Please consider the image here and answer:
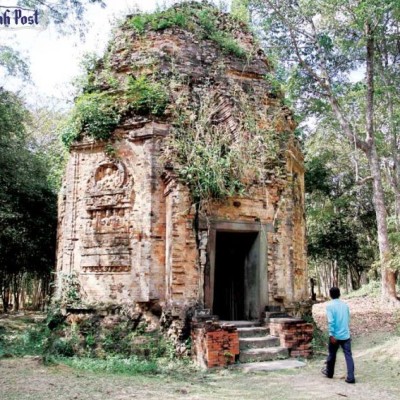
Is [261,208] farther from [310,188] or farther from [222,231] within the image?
[310,188]

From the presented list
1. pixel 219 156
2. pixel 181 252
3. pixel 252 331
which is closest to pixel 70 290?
pixel 181 252

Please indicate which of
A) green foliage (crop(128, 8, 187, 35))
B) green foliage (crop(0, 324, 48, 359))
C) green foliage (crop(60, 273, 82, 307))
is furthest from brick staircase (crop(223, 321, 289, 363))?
green foliage (crop(128, 8, 187, 35))

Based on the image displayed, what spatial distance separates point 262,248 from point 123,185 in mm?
3434

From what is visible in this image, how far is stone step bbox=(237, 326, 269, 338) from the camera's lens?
917 cm

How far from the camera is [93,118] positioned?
34.3 feet

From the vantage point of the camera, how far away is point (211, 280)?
31.4 ft

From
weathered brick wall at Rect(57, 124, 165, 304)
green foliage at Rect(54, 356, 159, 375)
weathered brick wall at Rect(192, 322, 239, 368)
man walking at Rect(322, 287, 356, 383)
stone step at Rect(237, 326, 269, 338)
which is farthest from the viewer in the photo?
weathered brick wall at Rect(57, 124, 165, 304)

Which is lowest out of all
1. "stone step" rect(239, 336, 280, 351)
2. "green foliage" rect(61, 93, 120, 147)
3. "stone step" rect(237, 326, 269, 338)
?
"stone step" rect(239, 336, 280, 351)

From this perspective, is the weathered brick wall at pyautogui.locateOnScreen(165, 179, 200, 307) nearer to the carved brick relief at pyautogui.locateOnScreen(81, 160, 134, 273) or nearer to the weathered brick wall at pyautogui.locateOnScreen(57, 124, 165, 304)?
the weathered brick wall at pyautogui.locateOnScreen(57, 124, 165, 304)

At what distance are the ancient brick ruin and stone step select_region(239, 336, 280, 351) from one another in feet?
3.00

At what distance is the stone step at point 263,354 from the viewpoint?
8.39m

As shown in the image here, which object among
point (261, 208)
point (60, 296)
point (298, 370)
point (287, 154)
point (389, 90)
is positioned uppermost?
point (389, 90)

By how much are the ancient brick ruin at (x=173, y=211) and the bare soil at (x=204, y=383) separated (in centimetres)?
186

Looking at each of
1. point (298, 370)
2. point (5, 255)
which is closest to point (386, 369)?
point (298, 370)
